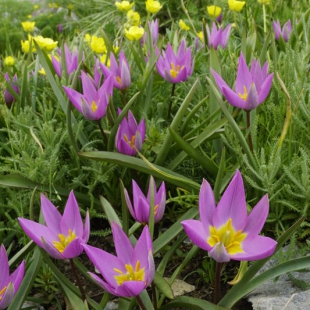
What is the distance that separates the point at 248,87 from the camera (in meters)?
1.32

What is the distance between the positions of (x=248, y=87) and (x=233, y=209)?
1.59ft

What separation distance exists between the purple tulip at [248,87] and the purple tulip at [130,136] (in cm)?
25

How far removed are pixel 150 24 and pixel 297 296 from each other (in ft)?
4.76

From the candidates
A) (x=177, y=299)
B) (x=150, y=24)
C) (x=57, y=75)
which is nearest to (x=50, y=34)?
(x=150, y=24)

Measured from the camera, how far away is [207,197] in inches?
36.3

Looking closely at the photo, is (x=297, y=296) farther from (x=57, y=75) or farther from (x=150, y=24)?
(x=150, y=24)

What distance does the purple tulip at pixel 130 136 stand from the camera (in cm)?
135

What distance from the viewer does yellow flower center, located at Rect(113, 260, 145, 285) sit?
89 cm

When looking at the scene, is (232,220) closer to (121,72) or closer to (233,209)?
(233,209)

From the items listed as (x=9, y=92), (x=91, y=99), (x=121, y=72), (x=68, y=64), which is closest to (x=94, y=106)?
(x=91, y=99)

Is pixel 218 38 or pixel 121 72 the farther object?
pixel 218 38

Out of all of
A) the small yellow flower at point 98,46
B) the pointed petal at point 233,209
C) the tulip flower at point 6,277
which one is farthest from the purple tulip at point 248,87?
the small yellow flower at point 98,46

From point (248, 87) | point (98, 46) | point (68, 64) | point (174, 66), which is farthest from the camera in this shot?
point (98, 46)

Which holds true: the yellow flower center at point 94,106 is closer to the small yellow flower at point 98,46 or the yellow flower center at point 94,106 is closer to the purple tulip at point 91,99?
the purple tulip at point 91,99
